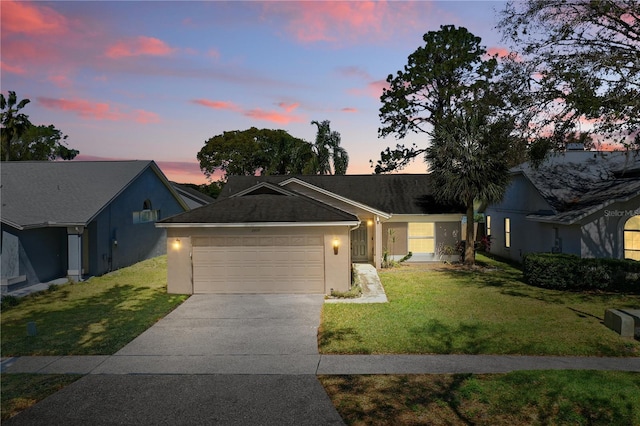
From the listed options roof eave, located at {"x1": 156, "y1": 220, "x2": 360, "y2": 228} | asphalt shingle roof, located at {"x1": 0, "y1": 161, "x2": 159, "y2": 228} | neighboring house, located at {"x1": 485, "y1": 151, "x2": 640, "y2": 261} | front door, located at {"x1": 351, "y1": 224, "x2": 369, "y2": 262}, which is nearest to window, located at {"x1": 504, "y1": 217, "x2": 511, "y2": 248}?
neighboring house, located at {"x1": 485, "y1": 151, "x2": 640, "y2": 261}

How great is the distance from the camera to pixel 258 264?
51.6 feet

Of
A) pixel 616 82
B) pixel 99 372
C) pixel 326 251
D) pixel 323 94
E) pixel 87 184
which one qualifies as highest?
pixel 323 94

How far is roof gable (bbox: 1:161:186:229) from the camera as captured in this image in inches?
713

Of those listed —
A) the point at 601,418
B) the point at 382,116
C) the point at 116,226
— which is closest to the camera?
the point at 601,418

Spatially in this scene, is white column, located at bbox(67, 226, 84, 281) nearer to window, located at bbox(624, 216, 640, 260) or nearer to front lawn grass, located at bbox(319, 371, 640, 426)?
front lawn grass, located at bbox(319, 371, 640, 426)

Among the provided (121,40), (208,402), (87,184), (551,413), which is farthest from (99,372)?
(87,184)

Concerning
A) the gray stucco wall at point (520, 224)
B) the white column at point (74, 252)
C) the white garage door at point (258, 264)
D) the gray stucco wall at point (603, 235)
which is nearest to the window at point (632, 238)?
the gray stucco wall at point (603, 235)

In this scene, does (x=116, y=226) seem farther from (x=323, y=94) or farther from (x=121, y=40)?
(x=323, y=94)

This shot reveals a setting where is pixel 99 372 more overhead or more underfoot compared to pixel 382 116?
more underfoot

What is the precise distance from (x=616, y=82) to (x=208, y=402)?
1459 centimetres

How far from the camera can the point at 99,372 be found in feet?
27.8

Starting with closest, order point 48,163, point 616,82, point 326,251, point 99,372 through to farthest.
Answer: point 99,372 < point 616,82 < point 326,251 < point 48,163

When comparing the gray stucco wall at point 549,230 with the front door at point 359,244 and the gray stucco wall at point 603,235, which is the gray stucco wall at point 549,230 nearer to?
the gray stucco wall at point 603,235

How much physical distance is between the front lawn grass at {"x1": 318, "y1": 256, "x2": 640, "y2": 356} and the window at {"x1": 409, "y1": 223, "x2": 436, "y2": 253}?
574 cm
